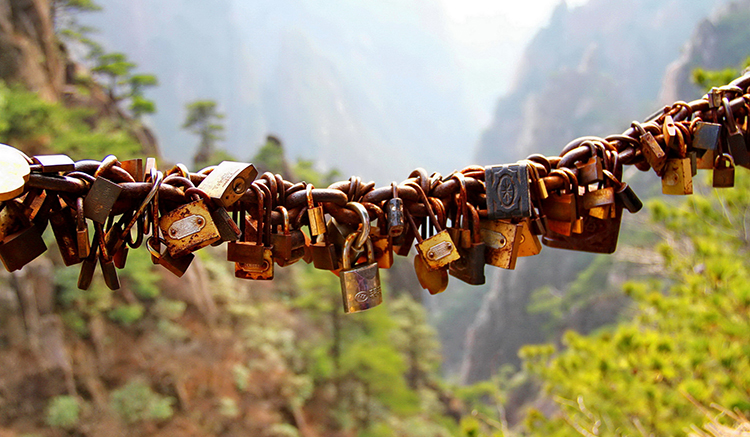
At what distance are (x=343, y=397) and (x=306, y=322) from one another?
8.23ft

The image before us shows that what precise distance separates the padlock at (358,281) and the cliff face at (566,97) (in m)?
31.8

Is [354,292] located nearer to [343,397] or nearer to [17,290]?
[17,290]

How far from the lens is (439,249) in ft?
2.29

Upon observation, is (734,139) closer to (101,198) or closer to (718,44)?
(101,198)

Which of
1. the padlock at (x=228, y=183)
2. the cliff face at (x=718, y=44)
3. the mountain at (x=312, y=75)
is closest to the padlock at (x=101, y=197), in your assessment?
the padlock at (x=228, y=183)

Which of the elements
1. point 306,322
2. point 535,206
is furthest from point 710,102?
point 306,322

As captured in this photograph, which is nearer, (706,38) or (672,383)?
(672,383)

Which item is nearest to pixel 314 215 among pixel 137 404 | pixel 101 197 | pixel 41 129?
pixel 101 197

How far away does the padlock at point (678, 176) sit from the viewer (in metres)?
0.86

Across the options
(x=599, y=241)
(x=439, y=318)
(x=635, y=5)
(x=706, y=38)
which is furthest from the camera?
(x=635, y=5)

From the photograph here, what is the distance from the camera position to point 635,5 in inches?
2029

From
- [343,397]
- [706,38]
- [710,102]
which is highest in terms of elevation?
[706,38]

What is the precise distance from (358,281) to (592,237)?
53 centimetres

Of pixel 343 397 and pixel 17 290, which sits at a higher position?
pixel 17 290
